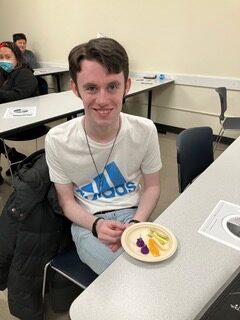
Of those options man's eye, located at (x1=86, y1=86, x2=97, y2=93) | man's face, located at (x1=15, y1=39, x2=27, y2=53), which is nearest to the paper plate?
man's eye, located at (x1=86, y1=86, x2=97, y2=93)

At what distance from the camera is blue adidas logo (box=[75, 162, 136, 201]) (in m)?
1.19

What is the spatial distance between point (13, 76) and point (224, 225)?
240cm

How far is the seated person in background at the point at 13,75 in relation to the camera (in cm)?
262

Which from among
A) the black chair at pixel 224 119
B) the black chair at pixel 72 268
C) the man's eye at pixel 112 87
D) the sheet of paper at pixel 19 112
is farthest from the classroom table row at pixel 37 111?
the man's eye at pixel 112 87

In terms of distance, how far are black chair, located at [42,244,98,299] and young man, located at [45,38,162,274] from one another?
0.05 m

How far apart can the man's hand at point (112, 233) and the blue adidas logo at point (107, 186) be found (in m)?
0.21

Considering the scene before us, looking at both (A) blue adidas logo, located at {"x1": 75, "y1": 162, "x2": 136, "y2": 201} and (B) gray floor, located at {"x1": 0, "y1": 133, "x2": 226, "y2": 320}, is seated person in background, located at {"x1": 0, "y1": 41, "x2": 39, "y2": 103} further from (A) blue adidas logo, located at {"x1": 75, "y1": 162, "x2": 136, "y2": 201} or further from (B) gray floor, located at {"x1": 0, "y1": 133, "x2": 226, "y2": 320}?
(A) blue adidas logo, located at {"x1": 75, "y1": 162, "x2": 136, "y2": 201}

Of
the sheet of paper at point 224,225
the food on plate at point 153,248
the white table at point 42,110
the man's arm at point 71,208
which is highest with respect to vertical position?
the food on plate at point 153,248

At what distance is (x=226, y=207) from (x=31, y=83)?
2341 millimetres

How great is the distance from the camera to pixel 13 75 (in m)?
2.67

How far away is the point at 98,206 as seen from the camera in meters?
1.20

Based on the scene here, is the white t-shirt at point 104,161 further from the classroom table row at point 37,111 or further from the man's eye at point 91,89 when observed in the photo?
the classroom table row at point 37,111

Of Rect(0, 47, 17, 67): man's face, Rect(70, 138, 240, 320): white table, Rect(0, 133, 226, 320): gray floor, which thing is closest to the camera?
Rect(70, 138, 240, 320): white table

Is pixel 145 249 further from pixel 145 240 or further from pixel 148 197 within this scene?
pixel 148 197
